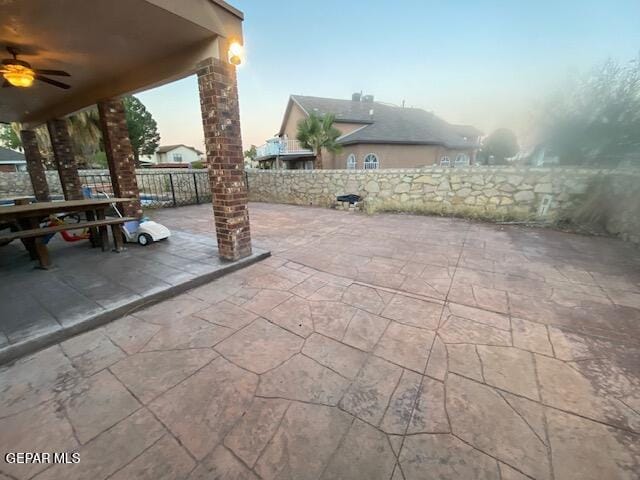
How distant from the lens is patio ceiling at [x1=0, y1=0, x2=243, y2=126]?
2279 mm

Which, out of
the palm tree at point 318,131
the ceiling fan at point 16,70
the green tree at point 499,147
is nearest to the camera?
the ceiling fan at point 16,70

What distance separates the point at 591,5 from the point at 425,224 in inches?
270

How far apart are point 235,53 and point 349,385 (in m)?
3.53

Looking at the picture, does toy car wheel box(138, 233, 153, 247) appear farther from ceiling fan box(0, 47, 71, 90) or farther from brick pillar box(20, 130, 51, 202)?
brick pillar box(20, 130, 51, 202)

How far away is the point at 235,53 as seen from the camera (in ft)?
9.47

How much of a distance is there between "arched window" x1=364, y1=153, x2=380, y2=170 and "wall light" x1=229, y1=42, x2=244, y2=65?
12.6m

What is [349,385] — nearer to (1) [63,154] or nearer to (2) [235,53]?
(2) [235,53]

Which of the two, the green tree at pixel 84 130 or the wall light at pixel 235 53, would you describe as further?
the green tree at pixel 84 130

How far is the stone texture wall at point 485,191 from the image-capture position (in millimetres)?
4656

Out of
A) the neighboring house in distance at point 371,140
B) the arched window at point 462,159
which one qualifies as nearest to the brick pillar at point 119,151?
the neighboring house in distance at point 371,140

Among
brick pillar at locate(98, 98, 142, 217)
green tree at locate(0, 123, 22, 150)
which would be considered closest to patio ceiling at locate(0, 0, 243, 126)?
brick pillar at locate(98, 98, 142, 217)

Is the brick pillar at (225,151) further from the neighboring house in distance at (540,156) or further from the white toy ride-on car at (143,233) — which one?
the neighboring house in distance at (540,156)

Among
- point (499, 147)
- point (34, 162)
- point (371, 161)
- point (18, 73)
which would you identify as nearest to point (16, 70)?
point (18, 73)

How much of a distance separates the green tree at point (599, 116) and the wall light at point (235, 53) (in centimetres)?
765
